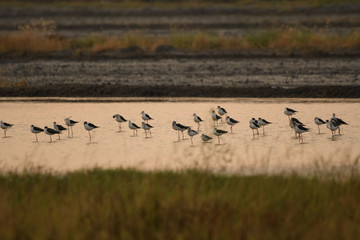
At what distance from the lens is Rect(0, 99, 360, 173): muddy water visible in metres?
12.8

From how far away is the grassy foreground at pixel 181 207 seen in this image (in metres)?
8.05

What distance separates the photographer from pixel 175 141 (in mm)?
15594

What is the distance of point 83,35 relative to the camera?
48.4 m

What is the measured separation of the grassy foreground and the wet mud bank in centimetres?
1176

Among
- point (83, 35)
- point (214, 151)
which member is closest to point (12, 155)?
point (214, 151)

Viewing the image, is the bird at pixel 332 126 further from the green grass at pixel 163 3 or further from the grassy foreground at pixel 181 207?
the green grass at pixel 163 3

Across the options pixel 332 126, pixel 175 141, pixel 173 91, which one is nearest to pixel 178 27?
pixel 173 91

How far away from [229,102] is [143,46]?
55.6 ft

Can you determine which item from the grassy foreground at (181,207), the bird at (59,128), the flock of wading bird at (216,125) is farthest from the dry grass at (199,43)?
the grassy foreground at (181,207)

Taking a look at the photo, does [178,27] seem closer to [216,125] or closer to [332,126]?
[216,125]

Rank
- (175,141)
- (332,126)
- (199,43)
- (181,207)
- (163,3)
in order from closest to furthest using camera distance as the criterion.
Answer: (181,207)
(332,126)
(175,141)
(199,43)
(163,3)

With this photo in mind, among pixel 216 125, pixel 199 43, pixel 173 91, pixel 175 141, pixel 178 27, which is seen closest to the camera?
pixel 175 141

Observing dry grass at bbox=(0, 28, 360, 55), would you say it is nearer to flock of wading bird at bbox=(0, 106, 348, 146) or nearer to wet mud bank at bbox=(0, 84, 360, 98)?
wet mud bank at bbox=(0, 84, 360, 98)

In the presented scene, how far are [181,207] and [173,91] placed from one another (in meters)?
14.6
